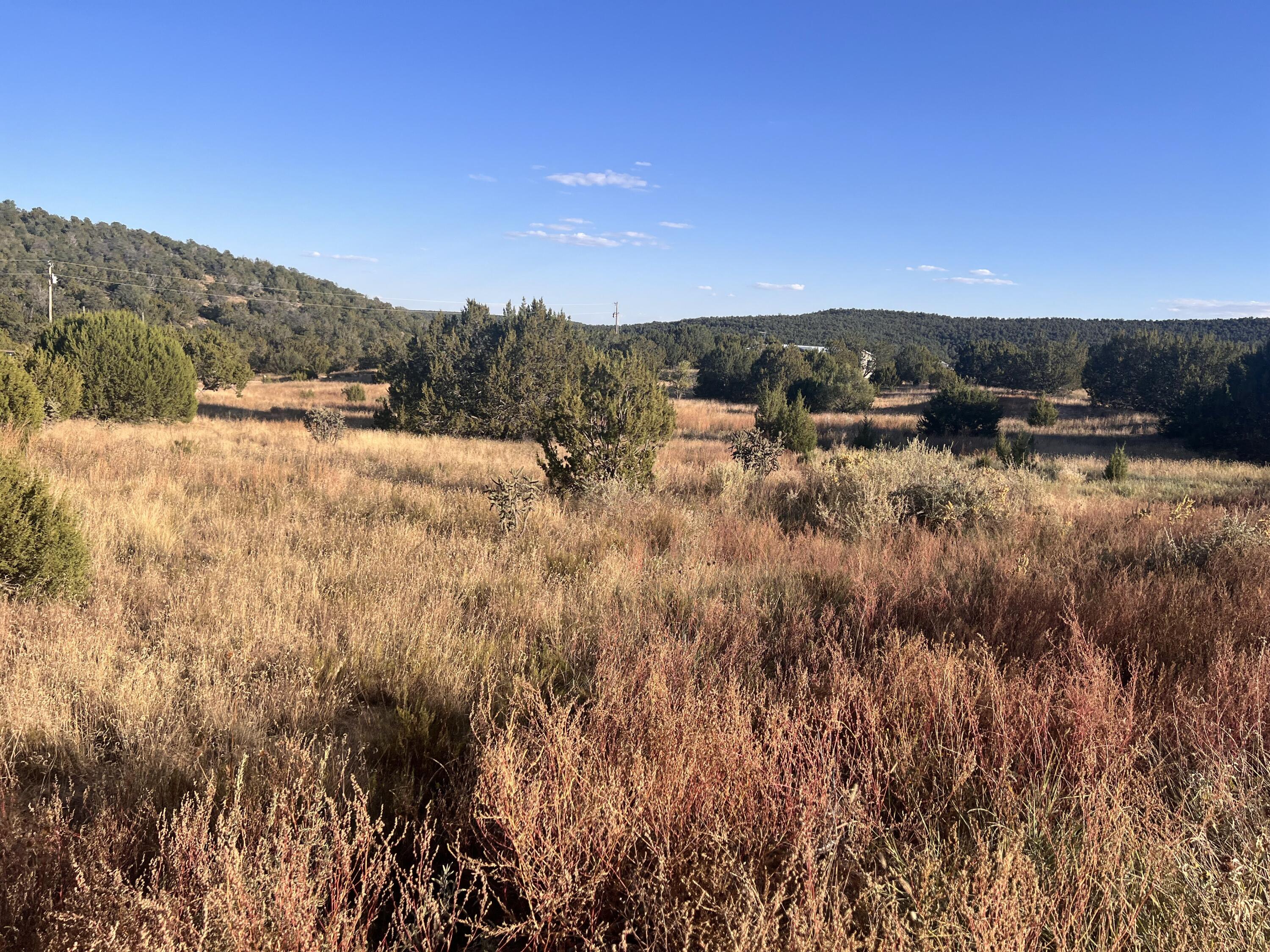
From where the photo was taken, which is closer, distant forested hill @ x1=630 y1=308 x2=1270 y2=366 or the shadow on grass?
the shadow on grass

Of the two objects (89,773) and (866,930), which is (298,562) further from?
(866,930)

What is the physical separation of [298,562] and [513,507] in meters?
2.35

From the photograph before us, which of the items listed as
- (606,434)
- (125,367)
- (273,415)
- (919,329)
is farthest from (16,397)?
(919,329)

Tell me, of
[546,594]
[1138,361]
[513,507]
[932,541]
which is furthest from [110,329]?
[1138,361]

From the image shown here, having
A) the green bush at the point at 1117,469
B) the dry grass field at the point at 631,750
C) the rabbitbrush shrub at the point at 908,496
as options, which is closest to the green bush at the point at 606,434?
the rabbitbrush shrub at the point at 908,496

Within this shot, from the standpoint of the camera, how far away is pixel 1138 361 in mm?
42125

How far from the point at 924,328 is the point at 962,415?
77.4 m

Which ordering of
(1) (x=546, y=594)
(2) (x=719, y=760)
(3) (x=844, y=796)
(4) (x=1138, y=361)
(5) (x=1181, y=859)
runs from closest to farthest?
1. (5) (x=1181, y=859)
2. (3) (x=844, y=796)
3. (2) (x=719, y=760)
4. (1) (x=546, y=594)
5. (4) (x=1138, y=361)

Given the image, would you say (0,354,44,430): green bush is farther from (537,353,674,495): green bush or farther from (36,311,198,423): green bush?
(36,311,198,423): green bush

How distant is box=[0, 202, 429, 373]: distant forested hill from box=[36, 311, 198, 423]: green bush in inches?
699

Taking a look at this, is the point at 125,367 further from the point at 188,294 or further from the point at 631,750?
the point at 188,294

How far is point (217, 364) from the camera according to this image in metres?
35.5

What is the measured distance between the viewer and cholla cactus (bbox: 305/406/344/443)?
1552 centimetres

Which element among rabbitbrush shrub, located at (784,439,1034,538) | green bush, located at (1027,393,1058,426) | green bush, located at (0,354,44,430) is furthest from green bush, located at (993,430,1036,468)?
green bush, located at (0,354,44,430)
